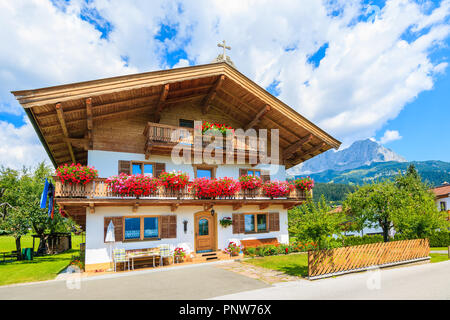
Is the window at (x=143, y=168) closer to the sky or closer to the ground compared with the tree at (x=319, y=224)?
closer to the sky

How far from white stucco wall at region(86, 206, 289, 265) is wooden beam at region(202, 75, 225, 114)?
6250 millimetres

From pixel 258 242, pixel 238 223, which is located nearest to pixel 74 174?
pixel 238 223

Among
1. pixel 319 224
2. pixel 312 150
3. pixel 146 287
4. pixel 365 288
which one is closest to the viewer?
pixel 365 288

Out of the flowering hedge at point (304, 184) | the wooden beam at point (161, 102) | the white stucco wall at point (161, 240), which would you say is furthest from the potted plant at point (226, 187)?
the wooden beam at point (161, 102)

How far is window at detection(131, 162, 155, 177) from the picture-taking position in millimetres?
14863

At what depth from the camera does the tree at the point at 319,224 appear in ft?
33.7

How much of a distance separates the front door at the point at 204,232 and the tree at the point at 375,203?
31.1ft

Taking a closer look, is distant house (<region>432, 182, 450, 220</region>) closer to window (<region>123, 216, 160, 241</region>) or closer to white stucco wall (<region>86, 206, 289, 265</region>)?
white stucco wall (<region>86, 206, 289, 265</region>)

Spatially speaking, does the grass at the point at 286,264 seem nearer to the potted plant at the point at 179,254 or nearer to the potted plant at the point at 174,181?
the potted plant at the point at 179,254

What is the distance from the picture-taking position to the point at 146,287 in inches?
362

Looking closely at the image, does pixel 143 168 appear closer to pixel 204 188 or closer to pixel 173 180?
pixel 173 180

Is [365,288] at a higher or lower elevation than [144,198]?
lower

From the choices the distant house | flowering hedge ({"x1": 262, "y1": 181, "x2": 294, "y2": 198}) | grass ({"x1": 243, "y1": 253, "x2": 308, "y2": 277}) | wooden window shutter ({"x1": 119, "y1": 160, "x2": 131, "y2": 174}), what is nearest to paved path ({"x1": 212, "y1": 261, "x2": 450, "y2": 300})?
grass ({"x1": 243, "y1": 253, "x2": 308, "y2": 277})

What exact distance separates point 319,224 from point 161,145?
852cm
